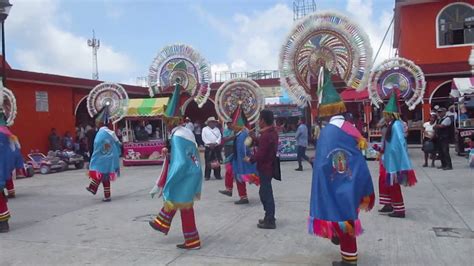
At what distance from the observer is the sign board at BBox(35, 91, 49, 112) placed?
18844 millimetres

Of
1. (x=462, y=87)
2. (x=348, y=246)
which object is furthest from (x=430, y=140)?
(x=348, y=246)

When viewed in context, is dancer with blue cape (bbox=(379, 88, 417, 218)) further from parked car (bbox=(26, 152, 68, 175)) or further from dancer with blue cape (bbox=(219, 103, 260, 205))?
parked car (bbox=(26, 152, 68, 175))

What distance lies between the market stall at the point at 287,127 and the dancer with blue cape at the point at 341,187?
12045mm

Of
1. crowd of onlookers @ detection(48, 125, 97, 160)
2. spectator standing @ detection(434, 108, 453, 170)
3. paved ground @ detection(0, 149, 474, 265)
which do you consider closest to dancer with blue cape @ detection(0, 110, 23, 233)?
paved ground @ detection(0, 149, 474, 265)

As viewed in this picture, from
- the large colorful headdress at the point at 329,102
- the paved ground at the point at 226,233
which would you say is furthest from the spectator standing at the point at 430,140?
the large colorful headdress at the point at 329,102

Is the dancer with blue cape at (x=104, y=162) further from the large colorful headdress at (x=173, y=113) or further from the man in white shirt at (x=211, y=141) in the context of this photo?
the large colorful headdress at (x=173, y=113)

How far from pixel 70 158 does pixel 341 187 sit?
14240 mm

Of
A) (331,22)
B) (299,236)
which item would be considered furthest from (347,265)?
(331,22)

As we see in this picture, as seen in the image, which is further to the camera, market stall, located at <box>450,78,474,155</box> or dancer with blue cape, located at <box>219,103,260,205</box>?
market stall, located at <box>450,78,474,155</box>

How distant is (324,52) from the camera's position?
654cm

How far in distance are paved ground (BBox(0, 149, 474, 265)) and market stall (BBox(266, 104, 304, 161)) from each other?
6776 millimetres

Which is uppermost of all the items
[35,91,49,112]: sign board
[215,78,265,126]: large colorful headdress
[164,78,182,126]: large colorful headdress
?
[35,91,49,112]: sign board

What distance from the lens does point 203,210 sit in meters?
7.85

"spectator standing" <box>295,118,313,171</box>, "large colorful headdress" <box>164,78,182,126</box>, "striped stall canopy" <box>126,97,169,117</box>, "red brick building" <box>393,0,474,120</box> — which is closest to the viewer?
"large colorful headdress" <box>164,78,182,126</box>
